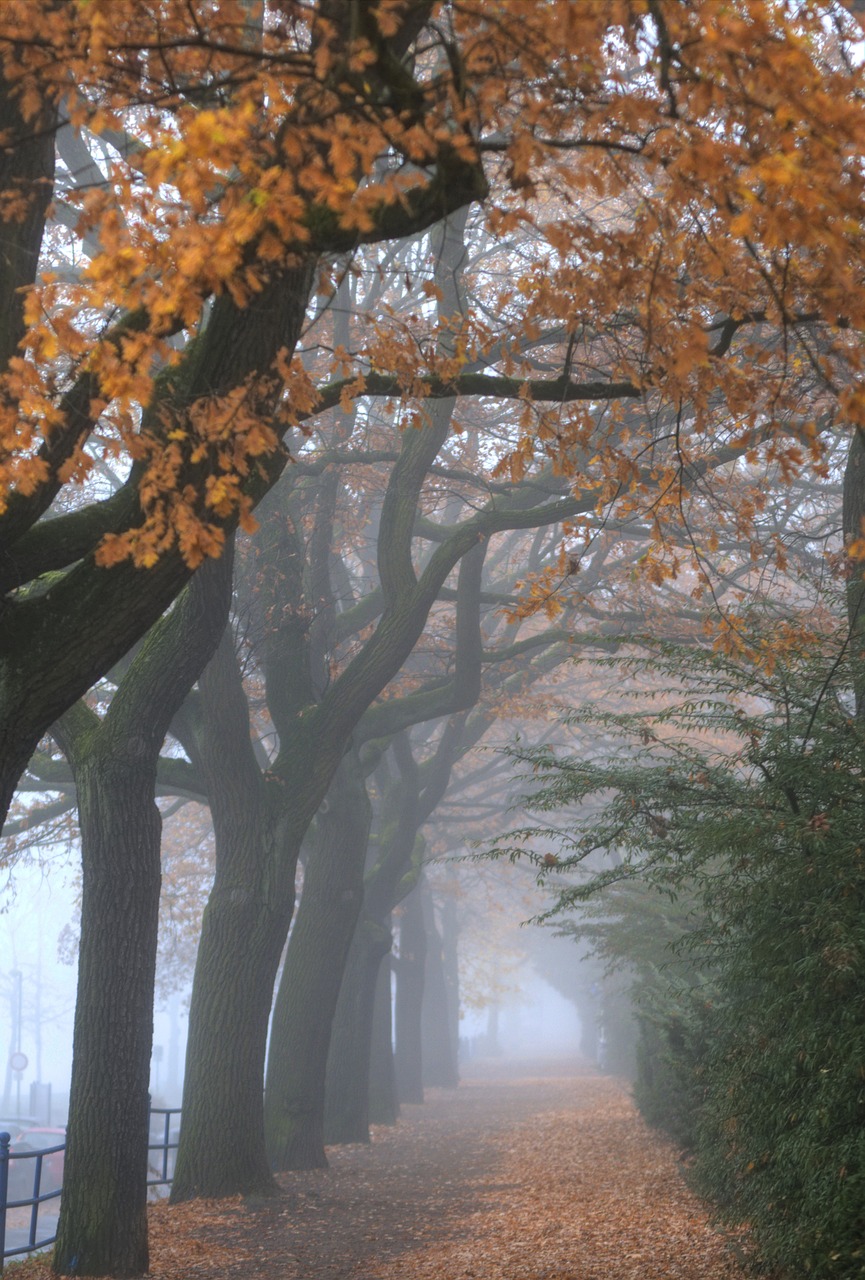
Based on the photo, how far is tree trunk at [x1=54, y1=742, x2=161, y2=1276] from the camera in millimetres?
8367

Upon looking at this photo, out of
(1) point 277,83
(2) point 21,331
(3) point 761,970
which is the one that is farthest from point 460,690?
(1) point 277,83

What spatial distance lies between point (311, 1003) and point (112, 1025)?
5332 mm

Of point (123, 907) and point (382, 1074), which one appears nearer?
point (123, 907)

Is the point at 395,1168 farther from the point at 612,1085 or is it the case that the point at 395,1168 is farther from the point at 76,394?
the point at 612,1085

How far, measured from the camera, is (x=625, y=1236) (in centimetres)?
857

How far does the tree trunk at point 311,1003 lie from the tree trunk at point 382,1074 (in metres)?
5.42

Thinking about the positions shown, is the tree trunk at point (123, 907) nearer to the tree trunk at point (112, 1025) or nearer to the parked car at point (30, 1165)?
the tree trunk at point (112, 1025)

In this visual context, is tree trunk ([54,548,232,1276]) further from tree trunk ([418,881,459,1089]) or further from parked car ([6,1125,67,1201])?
tree trunk ([418,881,459,1089])

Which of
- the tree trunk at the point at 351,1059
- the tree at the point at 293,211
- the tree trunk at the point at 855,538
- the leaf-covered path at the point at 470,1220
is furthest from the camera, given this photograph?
the tree trunk at the point at 351,1059

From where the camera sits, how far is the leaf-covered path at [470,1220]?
7.90m

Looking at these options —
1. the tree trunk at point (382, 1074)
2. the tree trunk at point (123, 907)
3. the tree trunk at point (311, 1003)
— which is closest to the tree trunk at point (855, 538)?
→ the tree trunk at point (123, 907)

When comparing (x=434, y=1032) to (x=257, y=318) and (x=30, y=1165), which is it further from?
(x=257, y=318)

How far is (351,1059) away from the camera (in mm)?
17078

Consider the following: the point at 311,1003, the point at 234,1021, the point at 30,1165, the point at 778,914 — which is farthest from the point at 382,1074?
the point at 778,914
